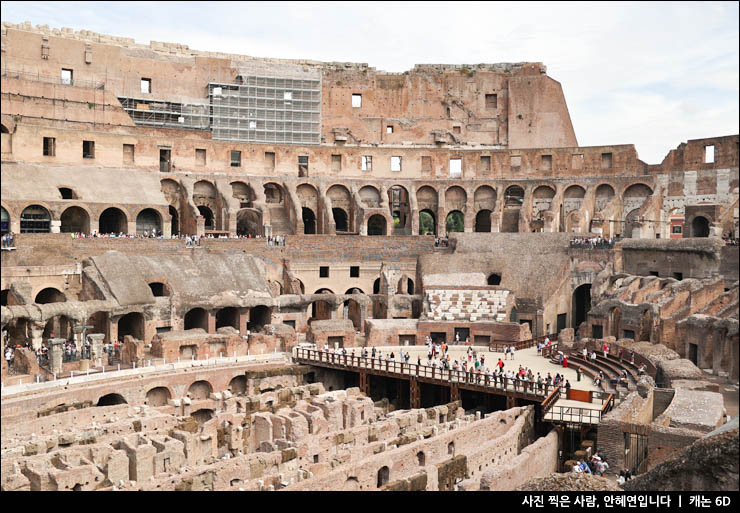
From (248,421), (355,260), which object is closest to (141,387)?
(248,421)

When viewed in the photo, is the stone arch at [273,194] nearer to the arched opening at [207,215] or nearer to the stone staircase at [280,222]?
the stone staircase at [280,222]

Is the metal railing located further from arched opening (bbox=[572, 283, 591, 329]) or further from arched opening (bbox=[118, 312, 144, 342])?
arched opening (bbox=[572, 283, 591, 329])

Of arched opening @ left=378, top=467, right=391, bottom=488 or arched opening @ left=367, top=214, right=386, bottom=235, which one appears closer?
arched opening @ left=378, top=467, right=391, bottom=488

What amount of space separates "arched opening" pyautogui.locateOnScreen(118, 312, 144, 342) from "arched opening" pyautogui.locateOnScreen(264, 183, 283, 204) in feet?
55.9

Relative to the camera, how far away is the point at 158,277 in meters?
33.6

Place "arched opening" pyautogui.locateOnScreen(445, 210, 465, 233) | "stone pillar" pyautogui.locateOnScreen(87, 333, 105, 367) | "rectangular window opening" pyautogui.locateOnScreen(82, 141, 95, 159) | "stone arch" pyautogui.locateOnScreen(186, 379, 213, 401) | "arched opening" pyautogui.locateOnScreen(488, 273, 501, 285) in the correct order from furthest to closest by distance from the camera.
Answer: "arched opening" pyautogui.locateOnScreen(445, 210, 465, 233) → "rectangular window opening" pyautogui.locateOnScreen(82, 141, 95, 159) → "arched opening" pyautogui.locateOnScreen(488, 273, 501, 285) → "stone arch" pyautogui.locateOnScreen(186, 379, 213, 401) → "stone pillar" pyautogui.locateOnScreen(87, 333, 105, 367)

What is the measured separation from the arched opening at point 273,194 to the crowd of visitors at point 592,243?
66.0 feet

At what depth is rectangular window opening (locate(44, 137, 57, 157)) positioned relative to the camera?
131 feet

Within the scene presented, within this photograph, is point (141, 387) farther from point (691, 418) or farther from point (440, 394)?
point (691, 418)

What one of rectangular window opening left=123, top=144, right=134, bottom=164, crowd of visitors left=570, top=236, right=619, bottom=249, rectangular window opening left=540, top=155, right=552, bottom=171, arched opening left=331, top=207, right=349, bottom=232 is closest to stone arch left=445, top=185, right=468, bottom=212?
rectangular window opening left=540, top=155, right=552, bottom=171

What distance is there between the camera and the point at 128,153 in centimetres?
4303

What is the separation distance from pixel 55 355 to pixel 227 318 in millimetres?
11116

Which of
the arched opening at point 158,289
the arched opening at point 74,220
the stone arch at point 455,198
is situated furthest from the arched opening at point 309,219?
the arched opening at point 158,289

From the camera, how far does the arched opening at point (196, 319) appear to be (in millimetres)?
34219
